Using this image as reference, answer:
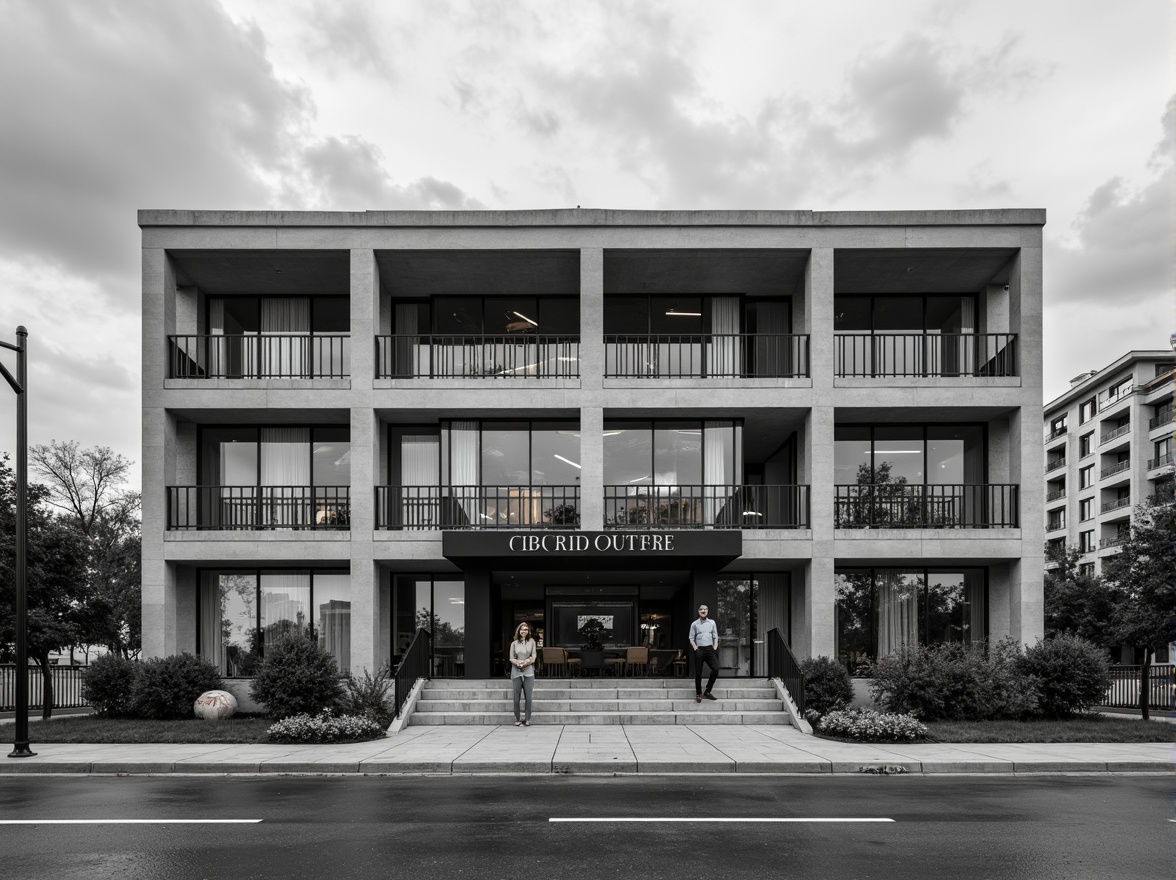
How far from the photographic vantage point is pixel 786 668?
17875mm

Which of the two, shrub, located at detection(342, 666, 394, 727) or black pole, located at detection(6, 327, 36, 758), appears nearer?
black pole, located at detection(6, 327, 36, 758)

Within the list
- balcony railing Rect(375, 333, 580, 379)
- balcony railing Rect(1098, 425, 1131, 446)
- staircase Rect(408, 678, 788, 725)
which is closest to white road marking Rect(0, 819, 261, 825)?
staircase Rect(408, 678, 788, 725)

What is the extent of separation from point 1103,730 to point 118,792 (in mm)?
14993

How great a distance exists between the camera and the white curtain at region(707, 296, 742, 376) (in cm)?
2194

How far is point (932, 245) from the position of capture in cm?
2011

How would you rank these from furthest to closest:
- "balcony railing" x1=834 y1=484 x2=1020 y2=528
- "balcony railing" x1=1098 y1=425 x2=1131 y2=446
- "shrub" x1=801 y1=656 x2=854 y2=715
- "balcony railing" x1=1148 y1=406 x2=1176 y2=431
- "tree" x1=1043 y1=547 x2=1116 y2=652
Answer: "balcony railing" x1=1098 y1=425 x2=1131 y2=446, "balcony railing" x1=1148 y1=406 x2=1176 y2=431, "tree" x1=1043 y1=547 x2=1116 y2=652, "balcony railing" x1=834 y1=484 x2=1020 y2=528, "shrub" x1=801 y1=656 x2=854 y2=715

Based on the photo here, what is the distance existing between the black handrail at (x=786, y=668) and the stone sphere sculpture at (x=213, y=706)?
1109cm

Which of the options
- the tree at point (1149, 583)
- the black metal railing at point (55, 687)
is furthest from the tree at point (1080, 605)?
the black metal railing at point (55, 687)

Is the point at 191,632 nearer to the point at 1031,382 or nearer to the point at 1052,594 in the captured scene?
the point at 1031,382

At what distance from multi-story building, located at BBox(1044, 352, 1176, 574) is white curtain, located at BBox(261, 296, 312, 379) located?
56.8 m

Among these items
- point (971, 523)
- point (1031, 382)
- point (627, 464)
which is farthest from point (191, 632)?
point (1031, 382)

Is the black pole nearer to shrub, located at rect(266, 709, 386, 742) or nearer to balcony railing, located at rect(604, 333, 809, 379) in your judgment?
shrub, located at rect(266, 709, 386, 742)

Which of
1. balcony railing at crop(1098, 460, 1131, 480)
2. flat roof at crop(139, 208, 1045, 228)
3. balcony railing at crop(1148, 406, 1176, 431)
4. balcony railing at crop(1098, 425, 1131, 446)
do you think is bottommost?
balcony railing at crop(1098, 460, 1131, 480)

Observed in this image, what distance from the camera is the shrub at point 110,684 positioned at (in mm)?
17875
